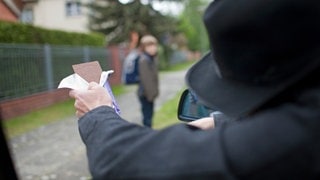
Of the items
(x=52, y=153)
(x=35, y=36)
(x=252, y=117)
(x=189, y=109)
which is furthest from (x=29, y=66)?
(x=252, y=117)

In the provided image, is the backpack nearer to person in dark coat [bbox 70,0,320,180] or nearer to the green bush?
the green bush

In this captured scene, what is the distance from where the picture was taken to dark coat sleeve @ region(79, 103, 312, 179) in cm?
116

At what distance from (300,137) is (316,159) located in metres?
0.06

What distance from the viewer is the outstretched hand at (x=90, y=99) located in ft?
4.91

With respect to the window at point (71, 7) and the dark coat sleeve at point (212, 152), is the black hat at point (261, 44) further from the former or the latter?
the window at point (71, 7)

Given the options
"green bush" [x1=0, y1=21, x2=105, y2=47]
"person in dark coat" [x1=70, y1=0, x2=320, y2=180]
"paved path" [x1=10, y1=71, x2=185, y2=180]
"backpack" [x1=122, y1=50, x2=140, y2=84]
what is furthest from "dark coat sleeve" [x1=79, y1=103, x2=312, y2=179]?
"green bush" [x1=0, y1=21, x2=105, y2=47]

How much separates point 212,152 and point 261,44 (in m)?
0.27

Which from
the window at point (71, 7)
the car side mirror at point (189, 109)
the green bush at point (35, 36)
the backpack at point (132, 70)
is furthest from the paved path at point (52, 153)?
the window at point (71, 7)

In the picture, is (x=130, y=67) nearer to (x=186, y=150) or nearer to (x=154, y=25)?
(x=186, y=150)

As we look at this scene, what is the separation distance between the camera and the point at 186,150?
1.22 m

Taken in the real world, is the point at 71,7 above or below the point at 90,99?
above

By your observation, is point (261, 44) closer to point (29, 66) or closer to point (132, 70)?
point (132, 70)

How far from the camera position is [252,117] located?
1245 millimetres

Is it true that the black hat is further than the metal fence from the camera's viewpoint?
No
